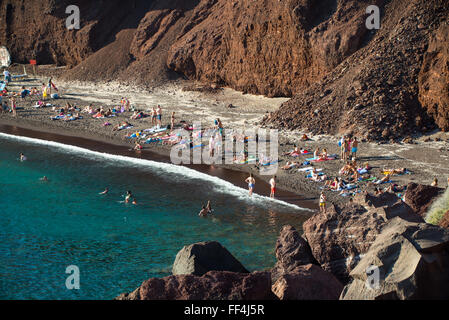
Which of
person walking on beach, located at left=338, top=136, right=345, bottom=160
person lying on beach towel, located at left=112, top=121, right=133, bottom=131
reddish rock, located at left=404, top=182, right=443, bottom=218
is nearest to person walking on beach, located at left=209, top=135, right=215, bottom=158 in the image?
person walking on beach, located at left=338, top=136, right=345, bottom=160

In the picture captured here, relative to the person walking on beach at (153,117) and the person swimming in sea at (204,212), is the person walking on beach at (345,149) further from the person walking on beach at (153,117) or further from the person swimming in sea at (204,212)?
the person walking on beach at (153,117)

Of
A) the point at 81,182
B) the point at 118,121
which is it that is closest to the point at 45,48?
the point at 118,121

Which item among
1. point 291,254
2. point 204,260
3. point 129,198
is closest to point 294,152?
point 129,198

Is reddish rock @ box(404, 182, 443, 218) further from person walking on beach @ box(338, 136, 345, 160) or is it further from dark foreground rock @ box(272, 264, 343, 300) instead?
person walking on beach @ box(338, 136, 345, 160)

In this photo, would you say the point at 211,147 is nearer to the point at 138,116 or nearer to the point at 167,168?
the point at 167,168

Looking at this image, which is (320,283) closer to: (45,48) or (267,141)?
(267,141)
